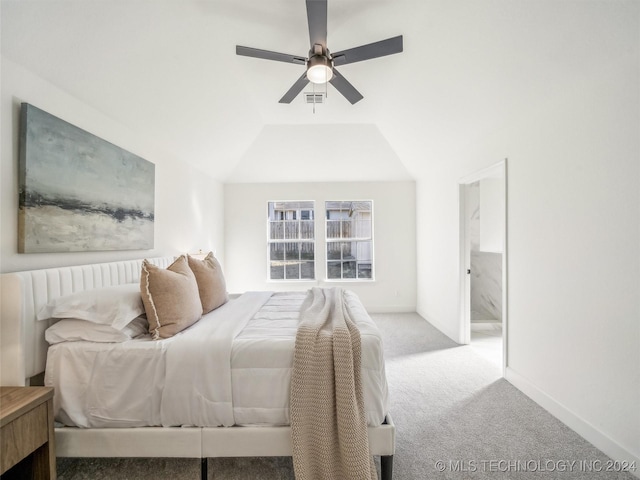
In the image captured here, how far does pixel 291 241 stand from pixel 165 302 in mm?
3537

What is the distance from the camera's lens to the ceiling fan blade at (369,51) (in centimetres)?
183

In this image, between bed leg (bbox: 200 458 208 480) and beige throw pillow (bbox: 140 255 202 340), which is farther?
beige throw pillow (bbox: 140 255 202 340)

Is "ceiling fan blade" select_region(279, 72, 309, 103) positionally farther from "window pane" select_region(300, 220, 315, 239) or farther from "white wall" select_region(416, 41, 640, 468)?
"window pane" select_region(300, 220, 315, 239)

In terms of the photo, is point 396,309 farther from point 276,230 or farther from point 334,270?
point 276,230

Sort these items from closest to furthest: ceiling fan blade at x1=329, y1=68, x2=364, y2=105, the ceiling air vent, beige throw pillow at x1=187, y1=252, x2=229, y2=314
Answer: ceiling fan blade at x1=329, y1=68, x2=364, y2=105, beige throw pillow at x1=187, y1=252, x2=229, y2=314, the ceiling air vent

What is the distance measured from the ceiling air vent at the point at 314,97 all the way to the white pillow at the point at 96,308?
8.69 feet

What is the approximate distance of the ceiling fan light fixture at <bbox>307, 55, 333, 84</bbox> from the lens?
184cm

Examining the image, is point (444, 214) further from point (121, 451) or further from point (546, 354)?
point (121, 451)

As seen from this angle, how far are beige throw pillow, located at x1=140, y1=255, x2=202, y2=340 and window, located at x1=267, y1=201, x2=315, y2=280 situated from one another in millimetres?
3331

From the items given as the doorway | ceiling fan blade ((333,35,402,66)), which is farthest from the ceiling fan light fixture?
the doorway

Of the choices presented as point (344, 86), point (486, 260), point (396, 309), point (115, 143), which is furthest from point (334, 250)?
point (115, 143)

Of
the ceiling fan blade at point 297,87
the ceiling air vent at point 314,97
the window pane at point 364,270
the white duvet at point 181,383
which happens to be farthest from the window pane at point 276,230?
the white duvet at point 181,383

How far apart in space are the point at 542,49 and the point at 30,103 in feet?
10.5

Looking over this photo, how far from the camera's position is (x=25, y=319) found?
1487 mm
